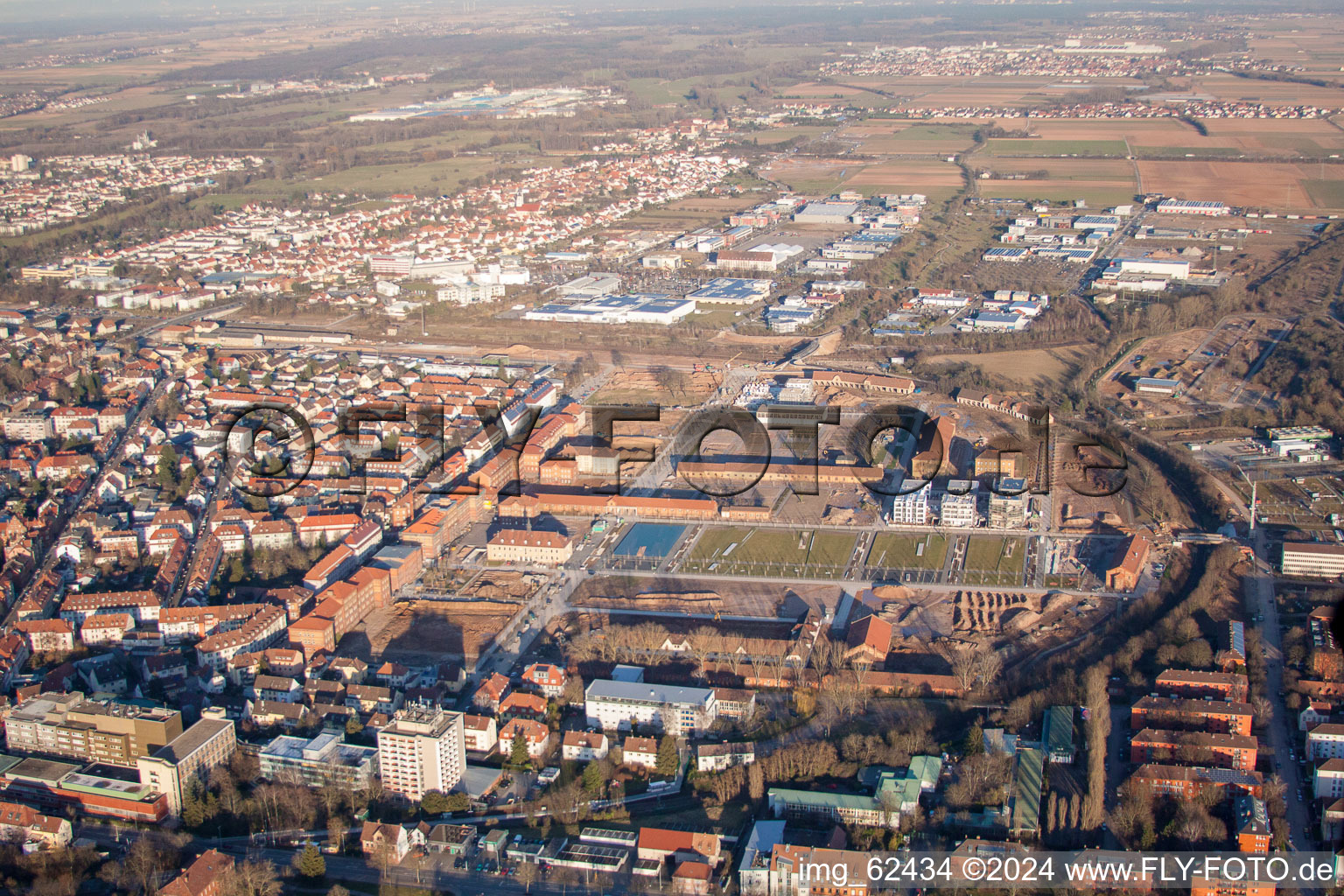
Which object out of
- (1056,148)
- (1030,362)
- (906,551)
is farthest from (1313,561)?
(1056,148)

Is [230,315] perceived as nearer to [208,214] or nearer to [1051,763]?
[208,214]

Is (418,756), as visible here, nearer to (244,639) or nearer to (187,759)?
(187,759)

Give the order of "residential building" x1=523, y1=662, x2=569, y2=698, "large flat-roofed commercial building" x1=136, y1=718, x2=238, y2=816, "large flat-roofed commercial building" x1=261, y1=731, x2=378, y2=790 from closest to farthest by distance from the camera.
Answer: "large flat-roofed commercial building" x1=136, y1=718, x2=238, y2=816
"large flat-roofed commercial building" x1=261, y1=731, x2=378, y2=790
"residential building" x1=523, y1=662, x2=569, y2=698

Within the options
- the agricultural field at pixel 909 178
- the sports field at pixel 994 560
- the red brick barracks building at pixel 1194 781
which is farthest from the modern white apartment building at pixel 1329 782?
the agricultural field at pixel 909 178

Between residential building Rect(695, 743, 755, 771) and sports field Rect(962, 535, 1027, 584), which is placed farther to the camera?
sports field Rect(962, 535, 1027, 584)

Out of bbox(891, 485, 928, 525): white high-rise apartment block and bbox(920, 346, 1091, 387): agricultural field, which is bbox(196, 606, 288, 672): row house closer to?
bbox(891, 485, 928, 525): white high-rise apartment block

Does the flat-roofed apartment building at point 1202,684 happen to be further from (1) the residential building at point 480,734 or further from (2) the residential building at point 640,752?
(1) the residential building at point 480,734

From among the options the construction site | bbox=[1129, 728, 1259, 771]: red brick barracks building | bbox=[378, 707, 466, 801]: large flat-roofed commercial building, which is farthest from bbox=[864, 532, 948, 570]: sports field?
bbox=[378, 707, 466, 801]: large flat-roofed commercial building
